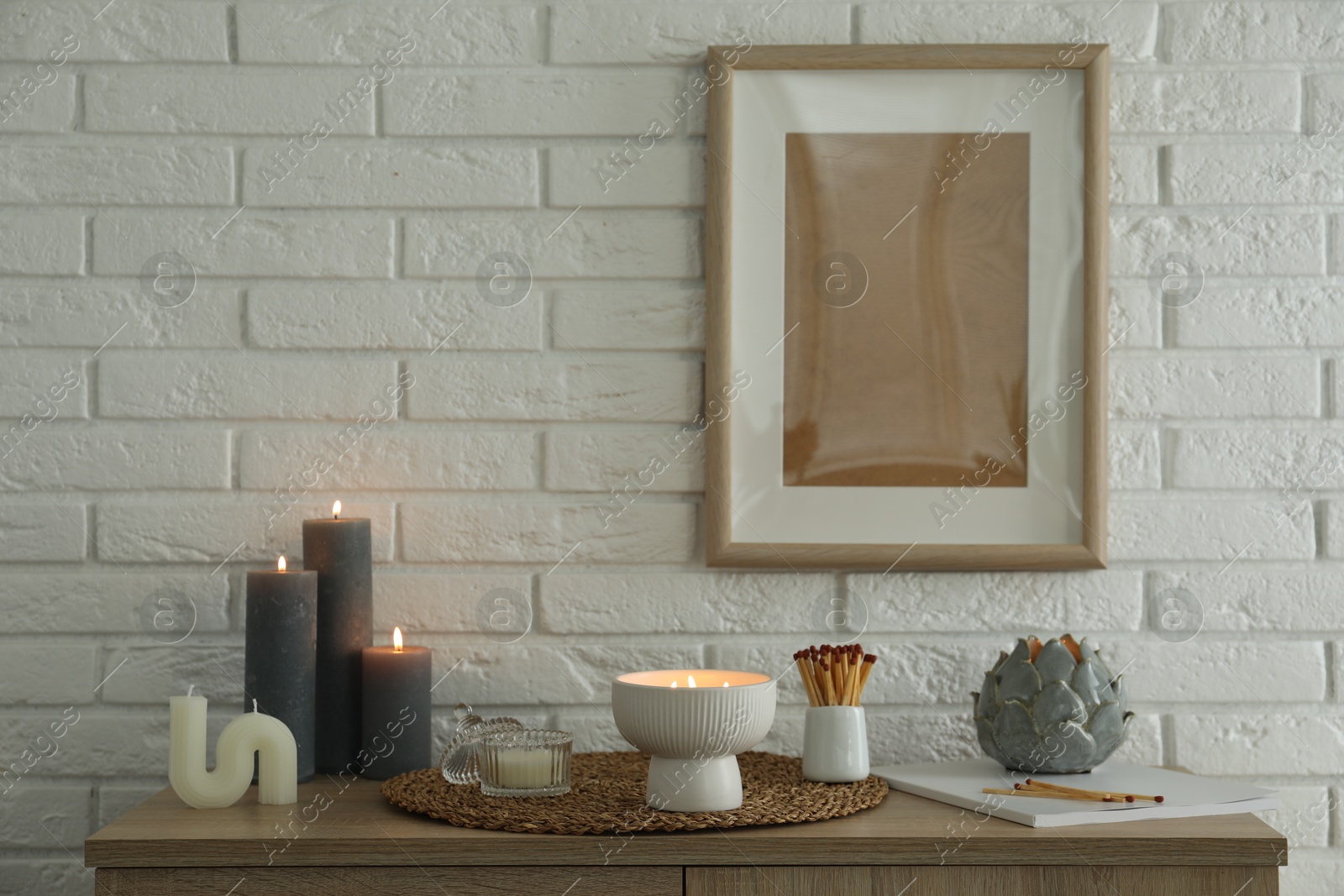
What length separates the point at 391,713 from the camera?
3.72 feet

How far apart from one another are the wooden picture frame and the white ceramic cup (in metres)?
0.21

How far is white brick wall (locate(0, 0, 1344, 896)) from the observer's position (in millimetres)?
1250

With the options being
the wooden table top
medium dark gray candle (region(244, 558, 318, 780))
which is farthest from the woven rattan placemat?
medium dark gray candle (region(244, 558, 318, 780))

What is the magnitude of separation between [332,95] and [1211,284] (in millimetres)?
1038

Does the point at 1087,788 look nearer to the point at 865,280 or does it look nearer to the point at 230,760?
the point at 865,280

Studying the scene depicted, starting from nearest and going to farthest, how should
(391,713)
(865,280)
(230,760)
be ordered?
(230,760)
(391,713)
(865,280)

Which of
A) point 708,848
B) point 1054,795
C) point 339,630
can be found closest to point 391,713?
point 339,630

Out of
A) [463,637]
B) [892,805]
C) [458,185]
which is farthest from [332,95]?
[892,805]

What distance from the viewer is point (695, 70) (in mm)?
1265

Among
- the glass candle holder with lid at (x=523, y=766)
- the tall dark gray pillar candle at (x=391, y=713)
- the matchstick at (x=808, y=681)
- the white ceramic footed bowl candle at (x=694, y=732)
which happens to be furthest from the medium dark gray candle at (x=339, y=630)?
the matchstick at (x=808, y=681)

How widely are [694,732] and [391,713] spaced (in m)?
0.36

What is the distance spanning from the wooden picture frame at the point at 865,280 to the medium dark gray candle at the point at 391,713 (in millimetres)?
354

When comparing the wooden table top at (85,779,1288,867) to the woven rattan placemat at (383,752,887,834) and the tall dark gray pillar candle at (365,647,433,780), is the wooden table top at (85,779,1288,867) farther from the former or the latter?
the tall dark gray pillar candle at (365,647,433,780)

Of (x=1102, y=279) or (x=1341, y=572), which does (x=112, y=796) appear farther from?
(x=1341, y=572)
